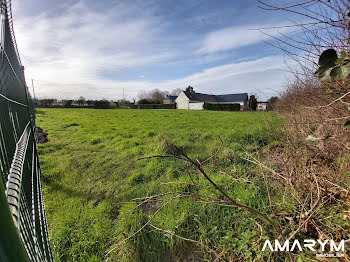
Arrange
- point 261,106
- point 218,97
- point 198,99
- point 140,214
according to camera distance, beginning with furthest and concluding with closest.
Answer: point 218,97 < point 198,99 < point 261,106 < point 140,214

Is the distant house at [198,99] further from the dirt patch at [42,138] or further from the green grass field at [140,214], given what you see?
the green grass field at [140,214]

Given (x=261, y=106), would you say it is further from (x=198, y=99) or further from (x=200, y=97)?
(x=200, y=97)

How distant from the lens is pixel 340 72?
96 centimetres

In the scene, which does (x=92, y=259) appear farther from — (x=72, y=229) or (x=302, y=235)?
(x=302, y=235)

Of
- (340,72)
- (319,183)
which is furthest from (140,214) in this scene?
(340,72)

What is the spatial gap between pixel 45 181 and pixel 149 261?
2918mm

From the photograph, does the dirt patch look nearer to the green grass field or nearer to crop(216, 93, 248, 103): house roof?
the green grass field

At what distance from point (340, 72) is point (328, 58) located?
14 cm

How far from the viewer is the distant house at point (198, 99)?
43.6 metres

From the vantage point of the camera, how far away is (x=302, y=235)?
4.89 feet

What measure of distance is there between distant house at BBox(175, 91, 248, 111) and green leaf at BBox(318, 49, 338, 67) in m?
38.9

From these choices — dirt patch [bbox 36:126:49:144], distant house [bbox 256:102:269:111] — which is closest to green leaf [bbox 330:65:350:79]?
distant house [bbox 256:102:269:111]

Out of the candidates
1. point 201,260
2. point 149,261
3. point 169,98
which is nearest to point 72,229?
point 149,261

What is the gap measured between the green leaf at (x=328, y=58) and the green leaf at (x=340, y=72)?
0.25 feet
